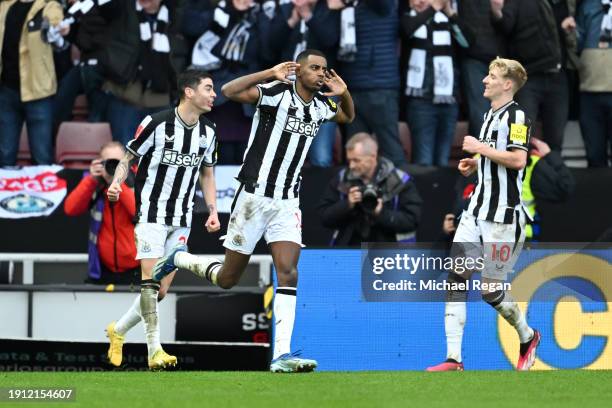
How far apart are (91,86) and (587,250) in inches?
217

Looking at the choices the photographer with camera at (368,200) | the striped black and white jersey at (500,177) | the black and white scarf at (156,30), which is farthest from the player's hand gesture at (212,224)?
the black and white scarf at (156,30)

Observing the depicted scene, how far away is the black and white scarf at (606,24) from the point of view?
14.4 m

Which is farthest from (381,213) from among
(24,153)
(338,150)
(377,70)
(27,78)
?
(24,153)

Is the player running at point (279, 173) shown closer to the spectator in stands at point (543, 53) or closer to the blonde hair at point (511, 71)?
the blonde hair at point (511, 71)

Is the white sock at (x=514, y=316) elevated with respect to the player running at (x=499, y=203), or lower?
lower

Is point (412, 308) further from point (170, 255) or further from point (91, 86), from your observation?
point (91, 86)

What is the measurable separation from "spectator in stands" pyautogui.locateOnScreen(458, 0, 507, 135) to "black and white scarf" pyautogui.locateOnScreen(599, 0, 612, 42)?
996mm

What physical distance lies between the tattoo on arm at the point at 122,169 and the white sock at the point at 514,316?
2918 mm

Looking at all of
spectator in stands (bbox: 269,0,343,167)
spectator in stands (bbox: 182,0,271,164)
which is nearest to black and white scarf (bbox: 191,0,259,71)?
spectator in stands (bbox: 182,0,271,164)

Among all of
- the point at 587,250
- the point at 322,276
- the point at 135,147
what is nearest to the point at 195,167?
the point at 135,147

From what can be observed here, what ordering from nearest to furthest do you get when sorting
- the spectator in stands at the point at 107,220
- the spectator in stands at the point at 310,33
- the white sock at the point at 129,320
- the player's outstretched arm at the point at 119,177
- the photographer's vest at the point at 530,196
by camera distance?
the player's outstretched arm at the point at 119,177, the white sock at the point at 129,320, the spectator in stands at the point at 107,220, the photographer's vest at the point at 530,196, the spectator in stands at the point at 310,33

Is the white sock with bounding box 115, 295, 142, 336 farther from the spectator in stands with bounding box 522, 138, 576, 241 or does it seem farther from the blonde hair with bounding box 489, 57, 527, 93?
the spectator in stands with bounding box 522, 138, 576, 241

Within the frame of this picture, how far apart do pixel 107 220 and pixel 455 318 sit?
130 inches

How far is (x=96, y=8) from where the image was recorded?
14047 mm
